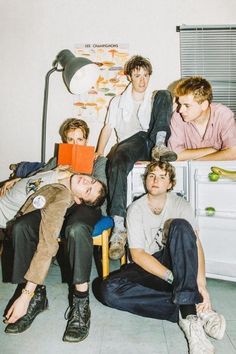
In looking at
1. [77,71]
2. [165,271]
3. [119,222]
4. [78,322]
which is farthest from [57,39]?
[78,322]

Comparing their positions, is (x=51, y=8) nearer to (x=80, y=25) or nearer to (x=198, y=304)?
(x=80, y=25)

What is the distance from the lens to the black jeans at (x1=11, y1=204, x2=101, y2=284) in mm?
1499

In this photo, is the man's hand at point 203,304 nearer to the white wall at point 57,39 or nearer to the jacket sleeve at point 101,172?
the jacket sleeve at point 101,172

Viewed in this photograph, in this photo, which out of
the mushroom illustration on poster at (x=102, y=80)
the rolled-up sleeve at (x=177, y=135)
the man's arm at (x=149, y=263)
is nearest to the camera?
the man's arm at (x=149, y=263)

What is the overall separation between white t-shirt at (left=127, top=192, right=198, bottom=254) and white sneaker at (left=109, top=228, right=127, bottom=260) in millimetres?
122

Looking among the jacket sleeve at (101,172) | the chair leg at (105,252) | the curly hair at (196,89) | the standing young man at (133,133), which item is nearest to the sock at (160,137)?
the standing young man at (133,133)

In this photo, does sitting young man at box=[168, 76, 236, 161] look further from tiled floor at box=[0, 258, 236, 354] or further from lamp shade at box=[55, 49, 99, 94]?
tiled floor at box=[0, 258, 236, 354]

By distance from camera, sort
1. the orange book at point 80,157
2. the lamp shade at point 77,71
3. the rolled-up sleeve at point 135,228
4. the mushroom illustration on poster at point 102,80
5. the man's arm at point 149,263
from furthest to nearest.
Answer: the mushroom illustration on poster at point 102,80, the lamp shade at point 77,71, the orange book at point 80,157, the rolled-up sleeve at point 135,228, the man's arm at point 149,263

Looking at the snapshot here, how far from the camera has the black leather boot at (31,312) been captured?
1.49 meters

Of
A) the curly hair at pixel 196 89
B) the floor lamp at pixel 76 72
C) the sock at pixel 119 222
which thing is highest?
the floor lamp at pixel 76 72

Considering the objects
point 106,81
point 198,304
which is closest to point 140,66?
point 106,81

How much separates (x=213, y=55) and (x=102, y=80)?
3.24 ft

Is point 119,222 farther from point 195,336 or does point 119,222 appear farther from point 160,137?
point 195,336

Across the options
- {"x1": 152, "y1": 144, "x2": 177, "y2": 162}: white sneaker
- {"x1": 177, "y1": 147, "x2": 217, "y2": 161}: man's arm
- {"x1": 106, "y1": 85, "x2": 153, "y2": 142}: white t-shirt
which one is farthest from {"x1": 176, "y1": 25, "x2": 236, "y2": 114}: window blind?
{"x1": 152, "y1": 144, "x2": 177, "y2": 162}: white sneaker
